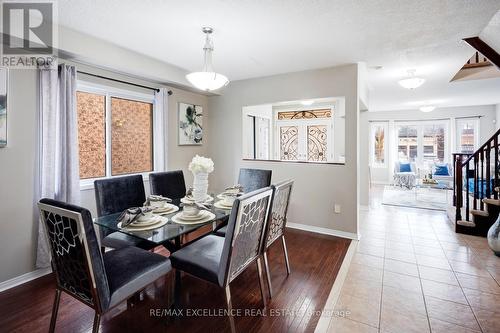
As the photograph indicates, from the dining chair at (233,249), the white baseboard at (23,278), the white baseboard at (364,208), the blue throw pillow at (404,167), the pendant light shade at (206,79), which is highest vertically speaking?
the pendant light shade at (206,79)

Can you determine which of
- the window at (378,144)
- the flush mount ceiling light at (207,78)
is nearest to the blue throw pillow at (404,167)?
the window at (378,144)

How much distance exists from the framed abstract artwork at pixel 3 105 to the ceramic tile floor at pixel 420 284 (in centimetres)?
312

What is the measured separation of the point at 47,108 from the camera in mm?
2482

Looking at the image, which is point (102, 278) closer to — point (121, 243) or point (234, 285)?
point (121, 243)

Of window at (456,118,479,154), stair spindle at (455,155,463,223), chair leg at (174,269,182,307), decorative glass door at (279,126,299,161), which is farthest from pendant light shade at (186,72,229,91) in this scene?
window at (456,118,479,154)

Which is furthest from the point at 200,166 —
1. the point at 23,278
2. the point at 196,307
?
the point at 23,278

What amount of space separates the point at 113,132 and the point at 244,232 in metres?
2.53

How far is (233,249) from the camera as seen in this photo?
1.67 m

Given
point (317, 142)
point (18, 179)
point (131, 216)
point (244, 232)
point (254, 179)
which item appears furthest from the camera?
point (317, 142)

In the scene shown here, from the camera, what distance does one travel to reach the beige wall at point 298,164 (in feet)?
11.8

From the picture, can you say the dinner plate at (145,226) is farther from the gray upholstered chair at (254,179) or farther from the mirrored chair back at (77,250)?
the gray upholstered chair at (254,179)

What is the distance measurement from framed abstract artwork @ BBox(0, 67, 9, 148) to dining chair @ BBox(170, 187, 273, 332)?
1.88 m

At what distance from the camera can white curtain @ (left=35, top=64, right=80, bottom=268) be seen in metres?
2.48

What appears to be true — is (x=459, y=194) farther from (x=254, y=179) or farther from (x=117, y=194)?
(x=117, y=194)
